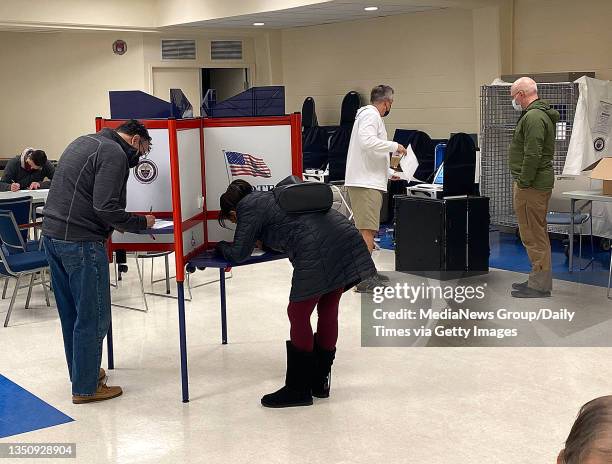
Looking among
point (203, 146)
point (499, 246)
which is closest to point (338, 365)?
point (203, 146)

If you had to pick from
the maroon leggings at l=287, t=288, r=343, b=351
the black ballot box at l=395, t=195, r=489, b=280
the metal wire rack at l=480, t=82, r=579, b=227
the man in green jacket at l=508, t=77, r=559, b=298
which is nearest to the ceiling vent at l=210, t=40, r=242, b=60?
the metal wire rack at l=480, t=82, r=579, b=227

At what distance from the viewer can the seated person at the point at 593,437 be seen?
840mm

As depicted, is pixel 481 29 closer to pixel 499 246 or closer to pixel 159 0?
pixel 499 246

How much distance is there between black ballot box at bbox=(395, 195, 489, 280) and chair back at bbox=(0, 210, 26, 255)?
3.08 m

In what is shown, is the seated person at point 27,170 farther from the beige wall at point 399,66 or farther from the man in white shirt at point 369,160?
the beige wall at point 399,66

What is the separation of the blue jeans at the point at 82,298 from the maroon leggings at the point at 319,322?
3.24 feet

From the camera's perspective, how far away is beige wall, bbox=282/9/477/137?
10312 millimetres

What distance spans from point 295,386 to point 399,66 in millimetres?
7642

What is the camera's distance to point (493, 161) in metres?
9.05

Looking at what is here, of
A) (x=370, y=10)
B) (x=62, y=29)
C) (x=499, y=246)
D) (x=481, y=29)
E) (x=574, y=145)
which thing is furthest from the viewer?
(x=62, y=29)

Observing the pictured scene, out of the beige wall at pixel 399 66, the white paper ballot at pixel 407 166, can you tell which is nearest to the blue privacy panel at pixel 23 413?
the white paper ballot at pixel 407 166

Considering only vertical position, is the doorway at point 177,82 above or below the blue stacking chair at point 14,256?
above

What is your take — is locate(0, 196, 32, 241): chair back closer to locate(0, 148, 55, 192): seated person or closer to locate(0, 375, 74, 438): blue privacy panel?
locate(0, 148, 55, 192): seated person

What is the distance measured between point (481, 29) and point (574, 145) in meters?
2.25
